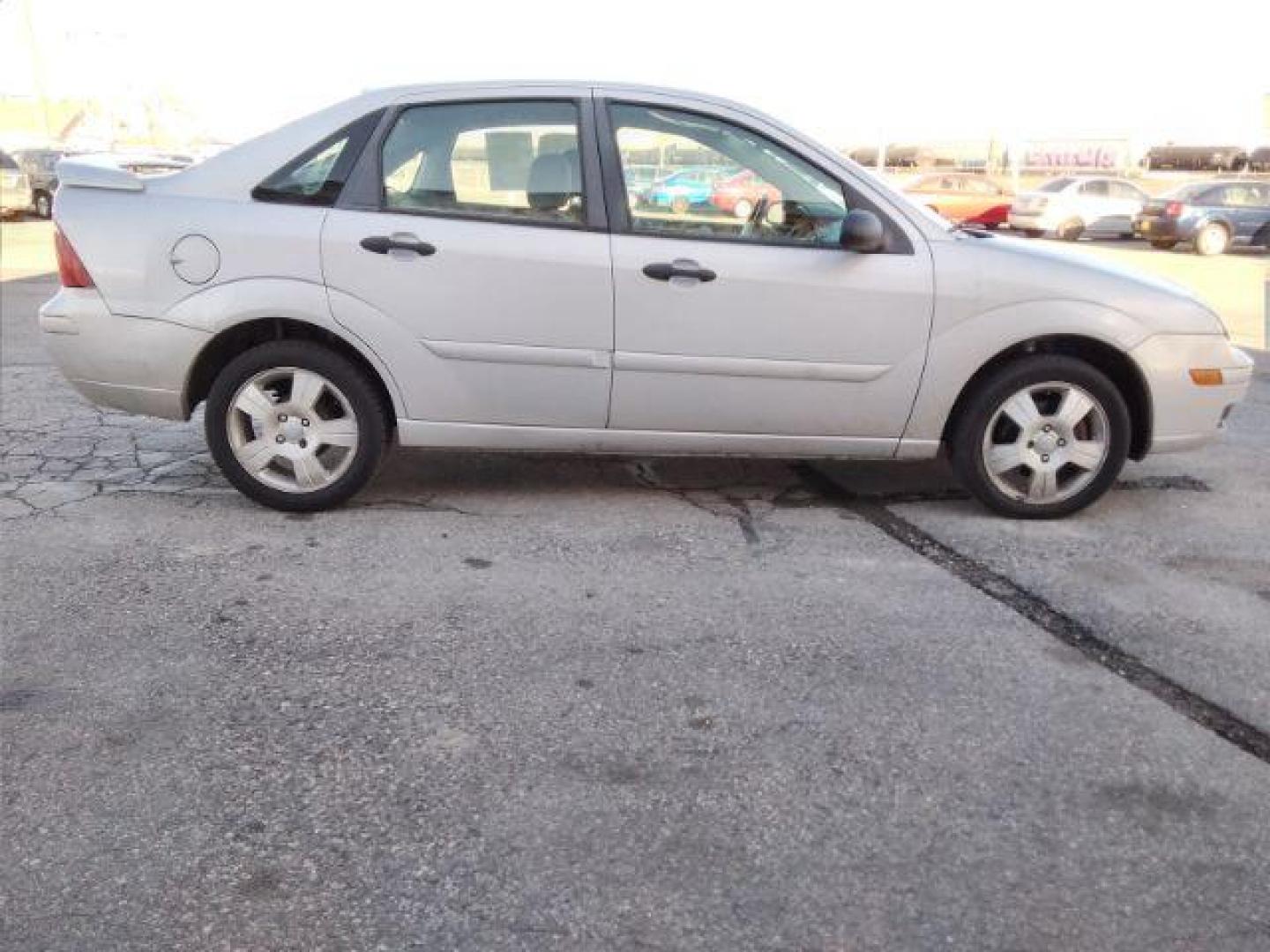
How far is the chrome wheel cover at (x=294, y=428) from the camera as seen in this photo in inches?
160

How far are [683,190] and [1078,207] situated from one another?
67.3 feet

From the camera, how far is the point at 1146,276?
4410 mm

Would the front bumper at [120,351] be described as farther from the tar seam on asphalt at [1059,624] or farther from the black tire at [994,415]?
the black tire at [994,415]

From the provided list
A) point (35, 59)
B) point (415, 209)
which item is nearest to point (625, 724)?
point (415, 209)

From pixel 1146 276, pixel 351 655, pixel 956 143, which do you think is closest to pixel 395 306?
pixel 351 655

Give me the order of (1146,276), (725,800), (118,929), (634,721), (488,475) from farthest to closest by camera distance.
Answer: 1. (488,475)
2. (1146,276)
3. (634,721)
4. (725,800)
5. (118,929)

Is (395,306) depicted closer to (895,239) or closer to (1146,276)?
(895,239)

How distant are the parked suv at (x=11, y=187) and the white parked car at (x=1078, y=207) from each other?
20.3m

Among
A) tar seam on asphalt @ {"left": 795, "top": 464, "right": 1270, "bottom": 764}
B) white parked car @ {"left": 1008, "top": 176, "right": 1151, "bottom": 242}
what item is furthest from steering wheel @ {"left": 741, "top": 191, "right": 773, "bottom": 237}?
white parked car @ {"left": 1008, "top": 176, "right": 1151, "bottom": 242}

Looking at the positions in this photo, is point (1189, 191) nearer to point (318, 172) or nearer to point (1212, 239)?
point (1212, 239)

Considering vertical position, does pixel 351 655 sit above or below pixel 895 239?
below

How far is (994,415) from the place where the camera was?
420 centimetres

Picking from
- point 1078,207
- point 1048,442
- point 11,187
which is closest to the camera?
point 1048,442

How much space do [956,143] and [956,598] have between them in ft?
165
